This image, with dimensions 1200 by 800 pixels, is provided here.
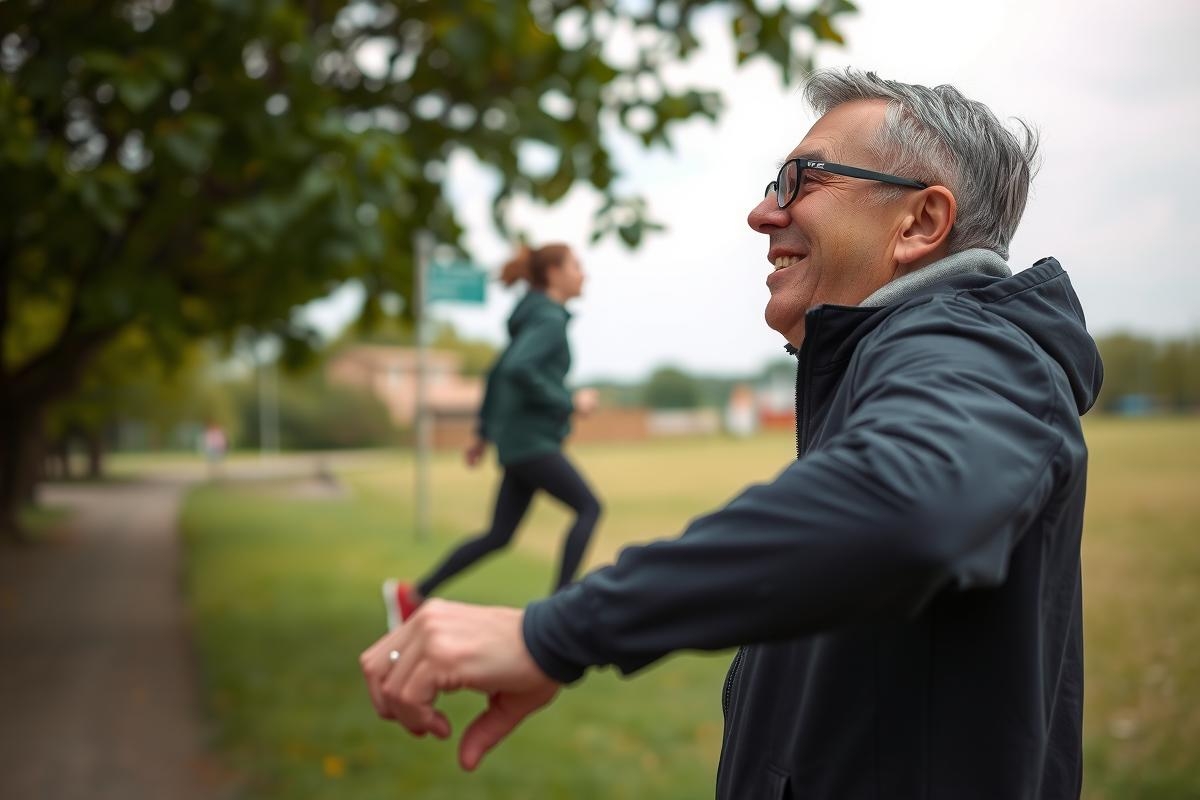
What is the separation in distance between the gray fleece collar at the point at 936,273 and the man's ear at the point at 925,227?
36 mm

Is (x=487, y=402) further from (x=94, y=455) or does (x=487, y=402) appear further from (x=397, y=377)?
(x=397, y=377)

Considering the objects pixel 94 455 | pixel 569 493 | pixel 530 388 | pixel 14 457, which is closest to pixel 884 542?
pixel 530 388

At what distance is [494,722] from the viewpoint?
1.44 metres

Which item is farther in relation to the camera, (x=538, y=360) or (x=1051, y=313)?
(x=538, y=360)

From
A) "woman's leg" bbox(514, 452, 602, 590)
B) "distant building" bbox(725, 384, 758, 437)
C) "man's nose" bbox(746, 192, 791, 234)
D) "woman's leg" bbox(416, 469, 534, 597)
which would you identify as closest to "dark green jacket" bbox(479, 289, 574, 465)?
"woman's leg" bbox(514, 452, 602, 590)


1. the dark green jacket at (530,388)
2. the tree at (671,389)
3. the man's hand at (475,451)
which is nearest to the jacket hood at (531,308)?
the dark green jacket at (530,388)

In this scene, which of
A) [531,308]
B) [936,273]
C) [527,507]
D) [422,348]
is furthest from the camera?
[422,348]

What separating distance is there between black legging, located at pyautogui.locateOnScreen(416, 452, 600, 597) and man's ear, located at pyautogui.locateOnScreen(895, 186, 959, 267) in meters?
3.66

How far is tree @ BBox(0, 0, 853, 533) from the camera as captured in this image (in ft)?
17.1

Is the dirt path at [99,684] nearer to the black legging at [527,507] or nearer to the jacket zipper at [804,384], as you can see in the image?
the black legging at [527,507]

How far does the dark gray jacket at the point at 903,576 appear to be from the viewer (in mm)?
1101

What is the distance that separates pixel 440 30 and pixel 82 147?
381 centimetres

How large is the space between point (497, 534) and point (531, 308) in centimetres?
237

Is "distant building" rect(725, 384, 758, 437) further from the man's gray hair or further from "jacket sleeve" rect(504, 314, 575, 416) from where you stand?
the man's gray hair
